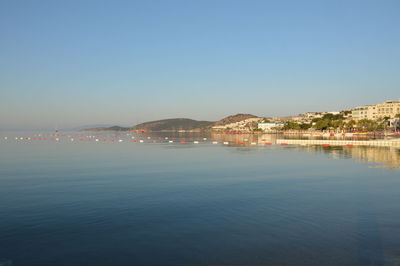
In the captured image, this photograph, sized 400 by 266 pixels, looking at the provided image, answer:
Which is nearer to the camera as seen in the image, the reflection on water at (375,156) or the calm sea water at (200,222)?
the calm sea water at (200,222)

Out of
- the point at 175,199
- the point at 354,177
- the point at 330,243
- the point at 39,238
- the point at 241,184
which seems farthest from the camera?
the point at 354,177

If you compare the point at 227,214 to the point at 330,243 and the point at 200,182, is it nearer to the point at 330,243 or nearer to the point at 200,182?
the point at 330,243

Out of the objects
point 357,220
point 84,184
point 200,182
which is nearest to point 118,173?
point 84,184

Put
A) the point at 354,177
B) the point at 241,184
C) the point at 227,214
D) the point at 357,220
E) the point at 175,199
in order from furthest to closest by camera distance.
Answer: the point at 354,177 → the point at 241,184 → the point at 175,199 → the point at 227,214 → the point at 357,220

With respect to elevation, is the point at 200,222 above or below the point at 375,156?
below

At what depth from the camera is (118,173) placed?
3538cm

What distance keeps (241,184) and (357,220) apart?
12.2 meters

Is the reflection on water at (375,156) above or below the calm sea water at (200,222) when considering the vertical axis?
above

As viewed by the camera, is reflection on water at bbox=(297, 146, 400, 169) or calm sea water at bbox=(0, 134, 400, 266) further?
reflection on water at bbox=(297, 146, 400, 169)

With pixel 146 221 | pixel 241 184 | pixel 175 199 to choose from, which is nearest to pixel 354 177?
pixel 241 184

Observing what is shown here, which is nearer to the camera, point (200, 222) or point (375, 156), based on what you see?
point (200, 222)

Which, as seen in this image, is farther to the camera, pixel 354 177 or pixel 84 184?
pixel 354 177

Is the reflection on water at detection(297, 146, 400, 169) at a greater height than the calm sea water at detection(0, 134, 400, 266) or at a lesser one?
greater

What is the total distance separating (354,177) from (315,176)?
11.6 feet
